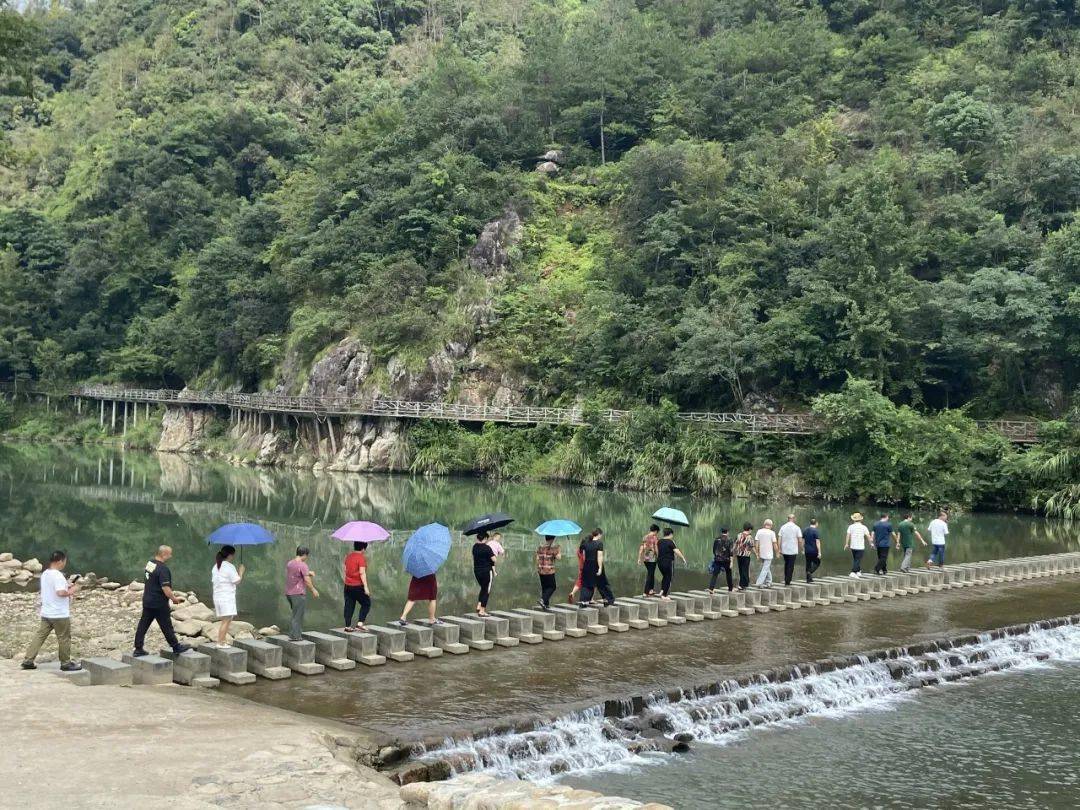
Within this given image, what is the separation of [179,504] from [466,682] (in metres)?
29.6

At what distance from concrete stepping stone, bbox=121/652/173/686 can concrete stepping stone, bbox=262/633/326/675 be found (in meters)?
1.41

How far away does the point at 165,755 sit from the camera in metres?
9.43

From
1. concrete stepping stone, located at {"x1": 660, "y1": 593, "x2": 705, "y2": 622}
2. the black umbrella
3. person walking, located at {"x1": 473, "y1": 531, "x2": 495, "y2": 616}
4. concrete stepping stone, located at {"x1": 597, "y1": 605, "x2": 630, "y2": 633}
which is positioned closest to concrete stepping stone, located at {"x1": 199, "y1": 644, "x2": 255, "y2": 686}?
the black umbrella

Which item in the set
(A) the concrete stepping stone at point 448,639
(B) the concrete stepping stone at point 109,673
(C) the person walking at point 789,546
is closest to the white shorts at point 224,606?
(B) the concrete stepping stone at point 109,673

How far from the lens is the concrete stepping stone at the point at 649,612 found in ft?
57.7

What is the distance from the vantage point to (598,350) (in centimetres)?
5278

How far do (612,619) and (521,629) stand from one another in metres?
1.92

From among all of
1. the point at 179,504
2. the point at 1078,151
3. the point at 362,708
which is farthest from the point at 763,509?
the point at 362,708

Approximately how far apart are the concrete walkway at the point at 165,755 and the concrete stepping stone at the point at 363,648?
2540mm

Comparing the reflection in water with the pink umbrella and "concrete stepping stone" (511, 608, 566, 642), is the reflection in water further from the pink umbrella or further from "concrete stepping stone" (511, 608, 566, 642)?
the pink umbrella

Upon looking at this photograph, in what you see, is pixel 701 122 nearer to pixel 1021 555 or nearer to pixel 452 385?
pixel 452 385

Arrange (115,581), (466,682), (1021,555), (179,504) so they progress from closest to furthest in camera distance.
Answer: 1. (466,682)
2. (115,581)
3. (1021,555)
4. (179,504)

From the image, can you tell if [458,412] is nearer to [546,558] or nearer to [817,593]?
[817,593]

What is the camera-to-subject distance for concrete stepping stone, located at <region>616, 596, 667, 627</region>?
1759 cm
